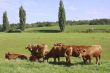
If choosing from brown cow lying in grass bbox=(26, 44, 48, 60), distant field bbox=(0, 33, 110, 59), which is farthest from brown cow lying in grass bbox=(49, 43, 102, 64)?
distant field bbox=(0, 33, 110, 59)

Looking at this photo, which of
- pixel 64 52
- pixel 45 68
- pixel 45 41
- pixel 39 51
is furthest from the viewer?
pixel 45 41

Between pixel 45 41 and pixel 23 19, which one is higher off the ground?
pixel 23 19

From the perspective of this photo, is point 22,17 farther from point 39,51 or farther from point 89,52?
point 89,52

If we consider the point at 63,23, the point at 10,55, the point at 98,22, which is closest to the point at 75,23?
the point at 98,22

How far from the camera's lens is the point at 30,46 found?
59.7 feet

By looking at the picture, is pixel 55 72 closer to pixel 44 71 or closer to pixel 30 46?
pixel 44 71

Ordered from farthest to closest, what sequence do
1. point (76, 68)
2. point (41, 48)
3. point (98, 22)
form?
point (98, 22) → point (41, 48) → point (76, 68)

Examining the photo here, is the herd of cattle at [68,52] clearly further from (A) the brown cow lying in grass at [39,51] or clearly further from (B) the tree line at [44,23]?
(B) the tree line at [44,23]

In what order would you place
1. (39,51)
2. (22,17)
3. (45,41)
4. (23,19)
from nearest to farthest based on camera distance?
(39,51) → (45,41) → (23,19) → (22,17)

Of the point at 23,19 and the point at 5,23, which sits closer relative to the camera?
the point at 23,19

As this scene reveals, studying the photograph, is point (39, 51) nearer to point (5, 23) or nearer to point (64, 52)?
point (64, 52)

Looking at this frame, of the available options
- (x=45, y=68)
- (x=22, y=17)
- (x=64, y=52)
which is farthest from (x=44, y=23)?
(x=45, y=68)

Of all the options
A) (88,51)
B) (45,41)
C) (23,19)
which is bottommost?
(45,41)

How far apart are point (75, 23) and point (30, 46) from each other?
5646 inches
